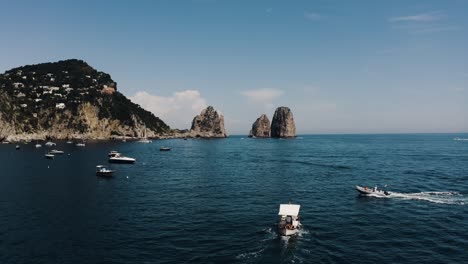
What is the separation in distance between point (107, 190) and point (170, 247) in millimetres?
45544

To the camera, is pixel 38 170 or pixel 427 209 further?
pixel 38 170

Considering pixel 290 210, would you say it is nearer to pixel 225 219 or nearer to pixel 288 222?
pixel 288 222

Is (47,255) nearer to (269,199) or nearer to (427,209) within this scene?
(269,199)

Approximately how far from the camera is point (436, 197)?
3073 inches

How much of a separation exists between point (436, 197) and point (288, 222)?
4543 centimetres

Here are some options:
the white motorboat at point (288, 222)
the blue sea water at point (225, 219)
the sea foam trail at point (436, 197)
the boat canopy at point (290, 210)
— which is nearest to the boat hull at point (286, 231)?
the white motorboat at point (288, 222)

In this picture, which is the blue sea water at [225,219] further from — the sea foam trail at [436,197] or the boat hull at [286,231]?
the boat hull at [286,231]

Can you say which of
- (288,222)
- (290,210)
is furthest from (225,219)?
(288,222)

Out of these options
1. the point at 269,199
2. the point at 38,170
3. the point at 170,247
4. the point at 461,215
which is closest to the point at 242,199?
the point at 269,199

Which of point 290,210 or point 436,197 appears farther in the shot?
point 436,197

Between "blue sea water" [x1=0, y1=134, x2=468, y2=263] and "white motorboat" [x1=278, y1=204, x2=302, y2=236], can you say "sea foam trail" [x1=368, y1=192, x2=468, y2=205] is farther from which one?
"white motorboat" [x1=278, y1=204, x2=302, y2=236]

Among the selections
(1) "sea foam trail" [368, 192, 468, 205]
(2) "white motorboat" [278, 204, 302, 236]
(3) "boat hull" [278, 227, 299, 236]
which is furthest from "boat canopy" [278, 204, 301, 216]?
(1) "sea foam trail" [368, 192, 468, 205]

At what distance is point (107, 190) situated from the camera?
85.7 metres

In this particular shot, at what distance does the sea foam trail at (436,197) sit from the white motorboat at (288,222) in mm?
33191
